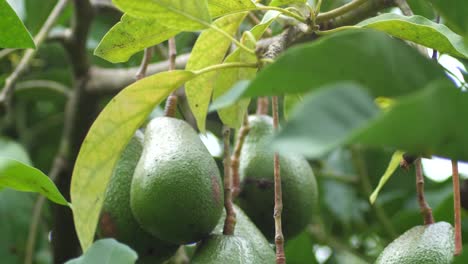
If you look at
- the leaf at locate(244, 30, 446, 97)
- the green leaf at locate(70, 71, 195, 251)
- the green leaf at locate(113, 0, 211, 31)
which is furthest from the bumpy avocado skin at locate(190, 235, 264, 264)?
the leaf at locate(244, 30, 446, 97)

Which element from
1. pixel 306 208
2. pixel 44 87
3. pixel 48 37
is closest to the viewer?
pixel 306 208

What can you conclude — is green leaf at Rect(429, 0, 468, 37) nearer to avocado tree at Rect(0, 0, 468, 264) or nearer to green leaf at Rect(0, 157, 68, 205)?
avocado tree at Rect(0, 0, 468, 264)

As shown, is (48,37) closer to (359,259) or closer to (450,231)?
(359,259)

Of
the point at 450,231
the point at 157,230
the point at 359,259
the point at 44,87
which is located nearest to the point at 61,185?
the point at 44,87

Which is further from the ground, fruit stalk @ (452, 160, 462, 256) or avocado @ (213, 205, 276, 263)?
fruit stalk @ (452, 160, 462, 256)

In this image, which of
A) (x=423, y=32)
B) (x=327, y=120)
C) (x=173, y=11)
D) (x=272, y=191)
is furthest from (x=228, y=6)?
(x=327, y=120)

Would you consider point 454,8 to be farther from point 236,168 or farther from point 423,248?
point 236,168

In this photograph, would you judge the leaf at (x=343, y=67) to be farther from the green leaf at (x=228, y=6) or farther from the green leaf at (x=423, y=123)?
the green leaf at (x=228, y=6)
